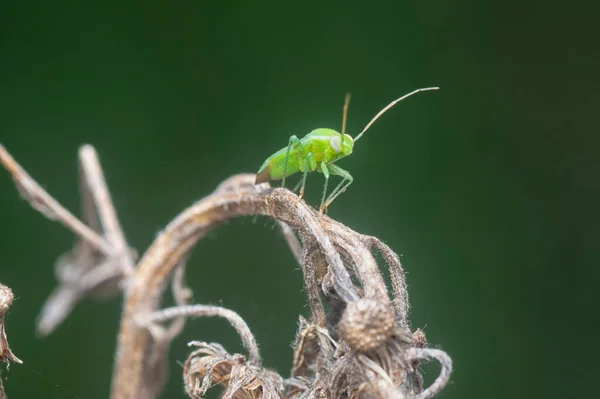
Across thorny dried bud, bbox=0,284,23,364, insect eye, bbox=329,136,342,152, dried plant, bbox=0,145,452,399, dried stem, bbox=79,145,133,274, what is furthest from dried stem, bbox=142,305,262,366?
insect eye, bbox=329,136,342,152

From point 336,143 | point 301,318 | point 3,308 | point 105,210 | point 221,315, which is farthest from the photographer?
point 105,210

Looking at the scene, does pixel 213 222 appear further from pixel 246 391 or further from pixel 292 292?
pixel 292 292

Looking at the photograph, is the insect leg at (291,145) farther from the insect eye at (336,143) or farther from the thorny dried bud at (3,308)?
the thorny dried bud at (3,308)

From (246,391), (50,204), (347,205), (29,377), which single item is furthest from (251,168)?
(246,391)

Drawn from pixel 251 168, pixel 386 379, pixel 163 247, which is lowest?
pixel 386 379

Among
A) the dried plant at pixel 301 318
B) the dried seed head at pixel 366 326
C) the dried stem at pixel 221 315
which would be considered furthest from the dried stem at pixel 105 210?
the dried seed head at pixel 366 326

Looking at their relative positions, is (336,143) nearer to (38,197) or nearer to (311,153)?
(311,153)

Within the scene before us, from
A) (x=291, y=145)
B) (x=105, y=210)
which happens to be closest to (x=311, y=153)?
(x=291, y=145)
